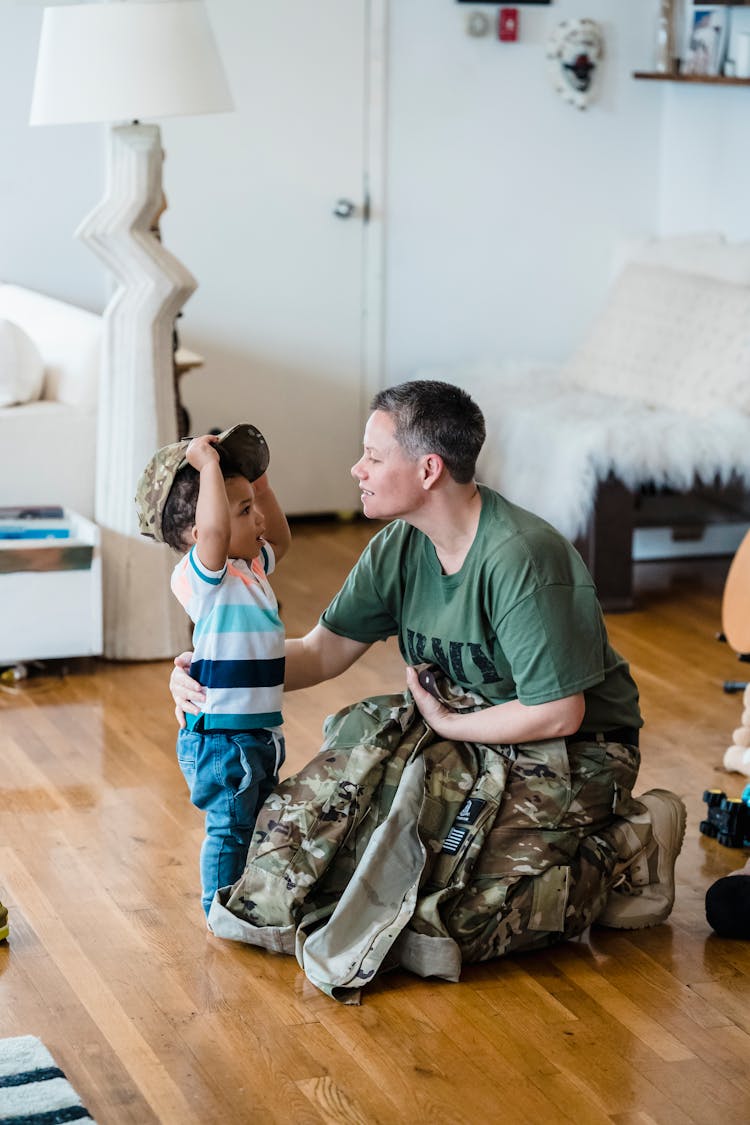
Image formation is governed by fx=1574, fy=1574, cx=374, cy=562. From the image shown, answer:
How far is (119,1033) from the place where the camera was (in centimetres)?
223

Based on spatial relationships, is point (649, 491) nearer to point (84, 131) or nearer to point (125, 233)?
point (125, 233)

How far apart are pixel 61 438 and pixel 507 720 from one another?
1994 mm

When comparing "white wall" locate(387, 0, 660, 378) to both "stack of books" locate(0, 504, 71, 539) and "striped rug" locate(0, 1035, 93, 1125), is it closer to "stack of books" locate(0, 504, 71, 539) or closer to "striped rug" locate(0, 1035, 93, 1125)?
"stack of books" locate(0, 504, 71, 539)

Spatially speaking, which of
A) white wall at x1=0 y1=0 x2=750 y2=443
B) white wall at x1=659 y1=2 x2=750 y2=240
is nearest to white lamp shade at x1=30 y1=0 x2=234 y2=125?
white wall at x1=0 y1=0 x2=750 y2=443

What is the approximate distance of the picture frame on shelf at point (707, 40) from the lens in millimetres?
5254

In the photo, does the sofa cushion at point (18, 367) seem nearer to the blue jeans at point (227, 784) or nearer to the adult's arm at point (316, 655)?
the adult's arm at point (316, 655)

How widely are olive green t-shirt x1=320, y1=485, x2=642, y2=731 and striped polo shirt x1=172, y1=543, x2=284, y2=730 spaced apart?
0.76 feet

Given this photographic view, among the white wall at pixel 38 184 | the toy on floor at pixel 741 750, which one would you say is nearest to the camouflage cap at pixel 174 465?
the toy on floor at pixel 741 750

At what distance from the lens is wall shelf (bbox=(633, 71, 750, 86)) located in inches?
200

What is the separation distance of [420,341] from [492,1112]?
157 inches

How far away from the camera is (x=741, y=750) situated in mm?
3316

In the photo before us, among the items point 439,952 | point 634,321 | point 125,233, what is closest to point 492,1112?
point 439,952

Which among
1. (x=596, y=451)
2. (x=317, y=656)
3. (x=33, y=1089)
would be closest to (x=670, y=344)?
(x=596, y=451)

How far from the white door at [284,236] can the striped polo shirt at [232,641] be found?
120 inches
